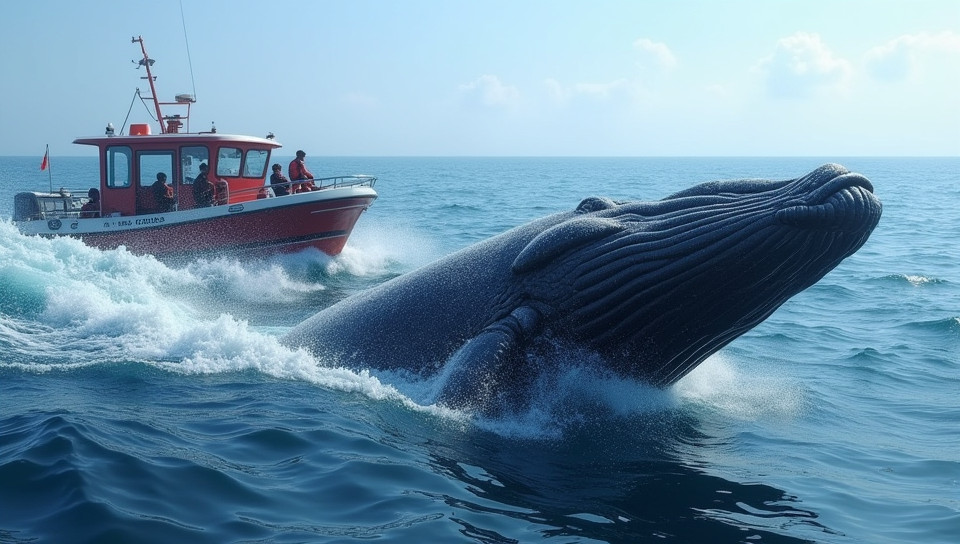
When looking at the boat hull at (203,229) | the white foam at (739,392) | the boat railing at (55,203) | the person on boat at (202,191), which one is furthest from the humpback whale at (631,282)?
the person on boat at (202,191)

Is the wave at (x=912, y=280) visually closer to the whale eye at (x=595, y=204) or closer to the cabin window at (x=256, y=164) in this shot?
the whale eye at (x=595, y=204)

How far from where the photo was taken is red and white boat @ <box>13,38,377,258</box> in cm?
2347

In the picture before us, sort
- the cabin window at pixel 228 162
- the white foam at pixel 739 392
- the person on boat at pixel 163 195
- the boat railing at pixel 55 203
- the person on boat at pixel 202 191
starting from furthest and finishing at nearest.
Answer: the cabin window at pixel 228 162
the boat railing at pixel 55 203
the person on boat at pixel 202 191
the person on boat at pixel 163 195
the white foam at pixel 739 392

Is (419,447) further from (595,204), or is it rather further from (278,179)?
(278,179)

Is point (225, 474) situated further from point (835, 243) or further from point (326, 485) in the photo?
point (835, 243)

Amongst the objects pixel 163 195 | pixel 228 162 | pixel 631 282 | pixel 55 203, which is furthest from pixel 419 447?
pixel 55 203

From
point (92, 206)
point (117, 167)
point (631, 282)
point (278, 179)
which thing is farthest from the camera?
point (278, 179)

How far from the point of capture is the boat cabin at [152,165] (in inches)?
956

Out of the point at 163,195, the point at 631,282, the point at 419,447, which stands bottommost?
the point at 419,447

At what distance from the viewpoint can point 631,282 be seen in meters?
7.32

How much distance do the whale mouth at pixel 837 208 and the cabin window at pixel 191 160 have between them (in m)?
20.7

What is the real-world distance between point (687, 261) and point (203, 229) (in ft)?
61.0

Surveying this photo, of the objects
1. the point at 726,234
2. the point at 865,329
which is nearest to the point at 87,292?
the point at 726,234

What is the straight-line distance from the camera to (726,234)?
6898 mm
